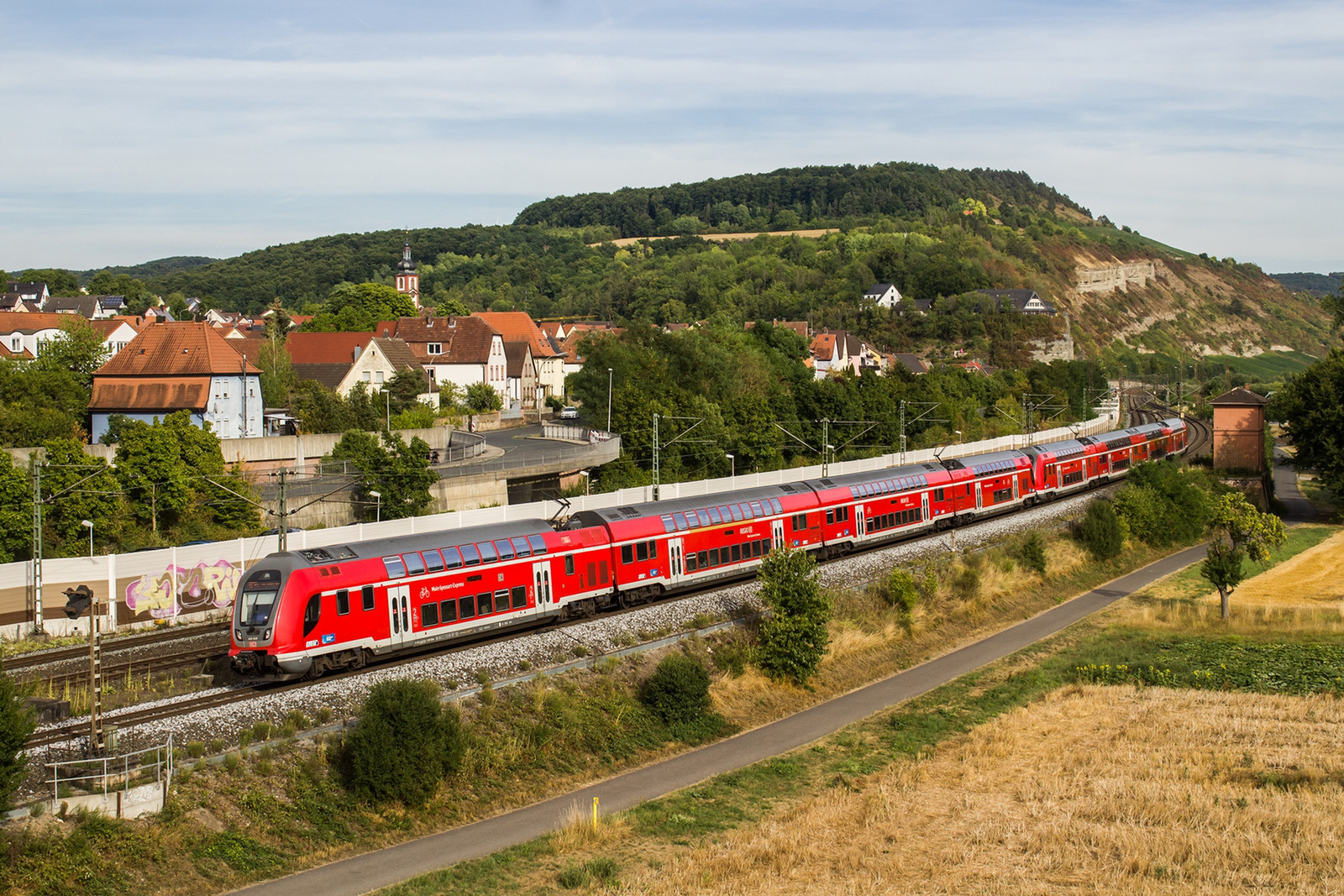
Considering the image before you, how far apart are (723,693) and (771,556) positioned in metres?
5.14

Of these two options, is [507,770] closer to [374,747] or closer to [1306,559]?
[374,747]

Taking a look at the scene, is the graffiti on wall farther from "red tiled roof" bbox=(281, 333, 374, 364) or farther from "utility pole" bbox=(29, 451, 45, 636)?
"red tiled roof" bbox=(281, 333, 374, 364)

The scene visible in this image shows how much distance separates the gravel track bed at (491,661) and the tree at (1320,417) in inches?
1387

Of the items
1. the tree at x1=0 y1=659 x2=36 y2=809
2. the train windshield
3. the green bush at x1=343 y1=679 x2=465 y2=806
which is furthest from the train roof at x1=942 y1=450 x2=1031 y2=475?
the tree at x1=0 y1=659 x2=36 y2=809

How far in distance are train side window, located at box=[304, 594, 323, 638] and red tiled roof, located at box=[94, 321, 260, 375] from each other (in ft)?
130

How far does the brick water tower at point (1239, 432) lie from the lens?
7931 centimetres

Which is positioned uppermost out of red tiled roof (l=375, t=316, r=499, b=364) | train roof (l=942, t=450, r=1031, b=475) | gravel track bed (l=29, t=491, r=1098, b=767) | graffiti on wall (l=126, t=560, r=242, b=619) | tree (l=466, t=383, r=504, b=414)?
red tiled roof (l=375, t=316, r=499, b=364)

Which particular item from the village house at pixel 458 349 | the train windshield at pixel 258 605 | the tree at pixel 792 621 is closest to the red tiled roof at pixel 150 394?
the village house at pixel 458 349

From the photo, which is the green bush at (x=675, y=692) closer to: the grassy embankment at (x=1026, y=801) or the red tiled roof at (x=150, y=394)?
the grassy embankment at (x=1026, y=801)

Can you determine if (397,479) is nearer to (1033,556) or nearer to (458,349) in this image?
(1033,556)

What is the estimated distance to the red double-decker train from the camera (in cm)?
2700

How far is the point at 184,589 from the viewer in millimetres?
→ 37625

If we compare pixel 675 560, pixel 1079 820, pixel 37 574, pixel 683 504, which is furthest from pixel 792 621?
pixel 37 574

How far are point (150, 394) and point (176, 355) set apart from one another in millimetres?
2948
